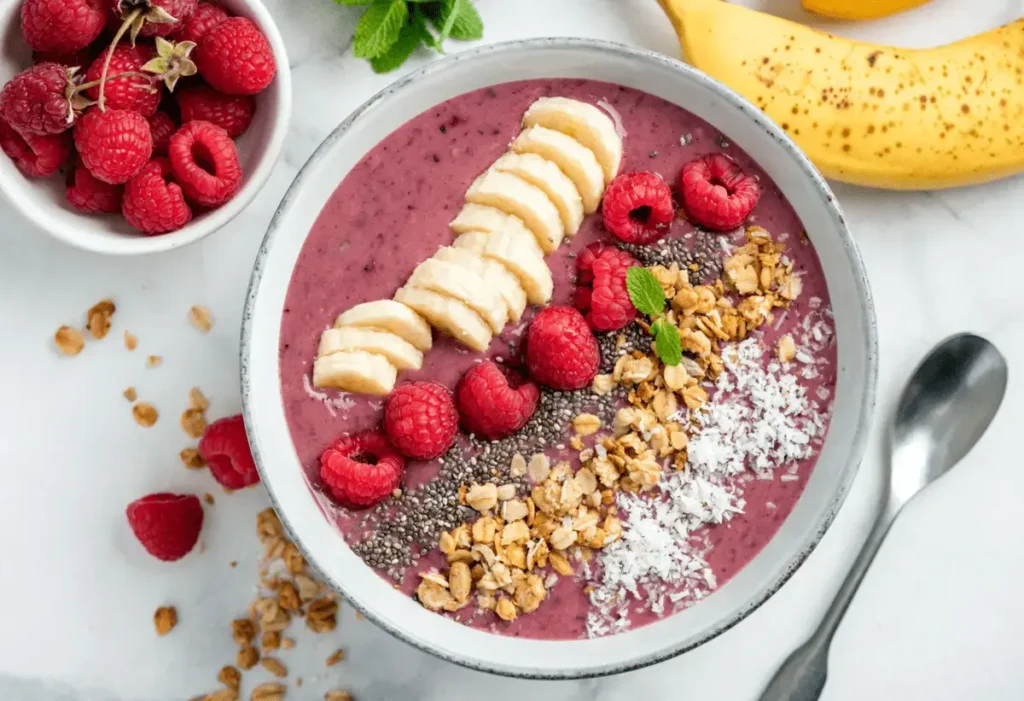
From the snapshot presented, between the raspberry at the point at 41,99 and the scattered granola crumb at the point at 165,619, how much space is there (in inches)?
36.1

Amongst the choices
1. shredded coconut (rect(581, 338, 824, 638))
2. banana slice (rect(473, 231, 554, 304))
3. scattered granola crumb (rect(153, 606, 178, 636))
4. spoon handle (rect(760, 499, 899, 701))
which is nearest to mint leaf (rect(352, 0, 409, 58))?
banana slice (rect(473, 231, 554, 304))

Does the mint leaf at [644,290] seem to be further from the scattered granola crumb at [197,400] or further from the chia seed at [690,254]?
the scattered granola crumb at [197,400]

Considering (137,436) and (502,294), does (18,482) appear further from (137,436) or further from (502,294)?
(502,294)

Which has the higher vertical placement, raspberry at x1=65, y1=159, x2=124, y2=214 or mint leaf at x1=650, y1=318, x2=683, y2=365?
raspberry at x1=65, y1=159, x2=124, y2=214

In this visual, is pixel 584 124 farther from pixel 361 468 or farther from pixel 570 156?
pixel 361 468

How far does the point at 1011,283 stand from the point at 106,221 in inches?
68.6

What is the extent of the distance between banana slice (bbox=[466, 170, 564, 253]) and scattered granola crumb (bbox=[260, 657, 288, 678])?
96 centimetres

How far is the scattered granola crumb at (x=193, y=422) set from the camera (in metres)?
1.69

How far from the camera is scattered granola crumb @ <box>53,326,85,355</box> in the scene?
1.69 m

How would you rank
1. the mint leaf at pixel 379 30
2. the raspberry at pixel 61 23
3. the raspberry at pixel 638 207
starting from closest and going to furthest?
the raspberry at pixel 61 23 → the raspberry at pixel 638 207 → the mint leaf at pixel 379 30

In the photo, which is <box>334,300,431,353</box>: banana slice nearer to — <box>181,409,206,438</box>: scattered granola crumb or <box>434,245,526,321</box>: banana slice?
<box>434,245,526,321</box>: banana slice

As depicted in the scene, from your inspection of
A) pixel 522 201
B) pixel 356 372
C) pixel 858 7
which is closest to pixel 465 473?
pixel 356 372

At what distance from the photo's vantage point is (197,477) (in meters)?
1.71

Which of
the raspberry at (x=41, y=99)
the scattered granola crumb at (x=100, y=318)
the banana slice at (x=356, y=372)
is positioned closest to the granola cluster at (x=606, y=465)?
the banana slice at (x=356, y=372)
